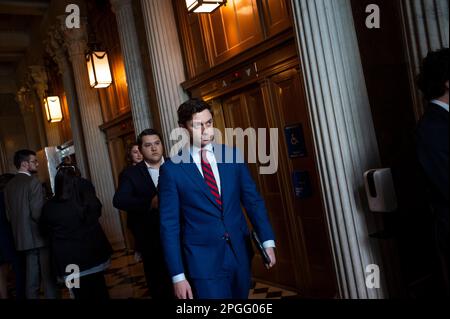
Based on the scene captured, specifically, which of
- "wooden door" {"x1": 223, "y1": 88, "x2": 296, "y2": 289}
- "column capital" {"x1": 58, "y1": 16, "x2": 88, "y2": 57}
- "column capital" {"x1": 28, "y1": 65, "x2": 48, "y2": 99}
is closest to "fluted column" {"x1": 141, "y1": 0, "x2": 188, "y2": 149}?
"wooden door" {"x1": 223, "y1": 88, "x2": 296, "y2": 289}

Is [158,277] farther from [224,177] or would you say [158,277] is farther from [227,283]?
[224,177]

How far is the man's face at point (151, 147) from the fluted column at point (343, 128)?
1.34 m

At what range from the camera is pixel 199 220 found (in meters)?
2.40

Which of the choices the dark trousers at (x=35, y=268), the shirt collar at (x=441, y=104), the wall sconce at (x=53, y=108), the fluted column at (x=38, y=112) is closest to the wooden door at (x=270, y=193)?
the dark trousers at (x=35, y=268)

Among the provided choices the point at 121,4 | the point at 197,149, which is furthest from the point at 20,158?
the point at 197,149

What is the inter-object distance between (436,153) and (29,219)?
4.49 m

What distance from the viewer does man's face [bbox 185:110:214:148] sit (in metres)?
2.38

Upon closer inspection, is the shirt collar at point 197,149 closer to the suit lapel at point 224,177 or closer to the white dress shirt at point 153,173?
the suit lapel at point 224,177

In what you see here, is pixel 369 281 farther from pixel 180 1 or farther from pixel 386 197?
pixel 180 1

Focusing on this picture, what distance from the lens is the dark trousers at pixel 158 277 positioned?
349 cm

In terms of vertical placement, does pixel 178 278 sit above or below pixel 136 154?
below
